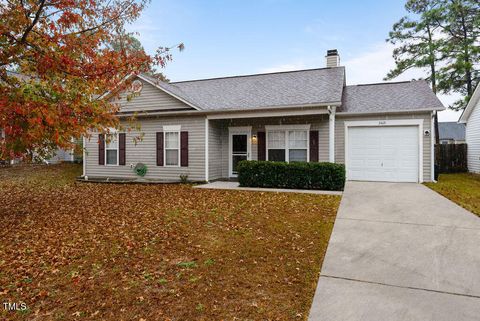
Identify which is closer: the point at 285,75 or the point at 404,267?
the point at 404,267

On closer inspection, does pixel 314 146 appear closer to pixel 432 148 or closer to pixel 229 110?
pixel 229 110

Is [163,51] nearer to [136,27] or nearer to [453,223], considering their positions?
[136,27]

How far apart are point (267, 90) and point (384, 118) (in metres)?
5.31

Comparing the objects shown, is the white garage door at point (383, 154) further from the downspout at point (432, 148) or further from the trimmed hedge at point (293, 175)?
the trimmed hedge at point (293, 175)

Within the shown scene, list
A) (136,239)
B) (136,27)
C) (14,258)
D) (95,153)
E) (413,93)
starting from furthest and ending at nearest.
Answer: (95,153) → (413,93) → (136,27) → (136,239) → (14,258)

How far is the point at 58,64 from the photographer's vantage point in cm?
603

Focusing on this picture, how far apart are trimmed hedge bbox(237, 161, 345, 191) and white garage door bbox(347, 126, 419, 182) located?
7.98ft

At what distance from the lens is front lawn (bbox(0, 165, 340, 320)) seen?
296cm

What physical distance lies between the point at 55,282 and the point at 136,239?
1.59 metres

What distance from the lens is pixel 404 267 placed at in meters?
3.79

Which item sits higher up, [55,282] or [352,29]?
[352,29]

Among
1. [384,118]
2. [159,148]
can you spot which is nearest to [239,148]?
[159,148]

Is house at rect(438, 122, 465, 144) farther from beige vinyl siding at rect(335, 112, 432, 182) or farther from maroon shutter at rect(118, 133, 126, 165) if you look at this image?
maroon shutter at rect(118, 133, 126, 165)

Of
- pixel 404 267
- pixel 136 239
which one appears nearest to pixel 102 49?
pixel 136 239
